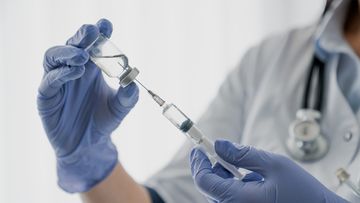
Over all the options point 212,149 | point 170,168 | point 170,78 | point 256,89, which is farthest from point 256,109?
point 170,78

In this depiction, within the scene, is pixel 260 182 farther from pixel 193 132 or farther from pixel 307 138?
pixel 307 138

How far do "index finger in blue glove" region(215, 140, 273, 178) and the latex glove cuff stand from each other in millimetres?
334

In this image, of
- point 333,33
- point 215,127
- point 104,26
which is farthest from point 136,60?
point 104,26

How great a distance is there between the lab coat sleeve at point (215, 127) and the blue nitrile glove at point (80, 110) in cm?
19

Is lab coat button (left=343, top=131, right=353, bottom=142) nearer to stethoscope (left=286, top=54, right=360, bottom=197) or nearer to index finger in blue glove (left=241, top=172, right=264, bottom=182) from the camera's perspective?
stethoscope (left=286, top=54, right=360, bottom=197)

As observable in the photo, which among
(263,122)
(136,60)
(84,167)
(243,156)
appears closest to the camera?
(243,156)

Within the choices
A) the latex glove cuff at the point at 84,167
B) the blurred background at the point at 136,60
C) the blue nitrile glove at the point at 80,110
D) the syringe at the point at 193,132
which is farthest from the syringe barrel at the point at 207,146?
the blurred background at the point at 136,60

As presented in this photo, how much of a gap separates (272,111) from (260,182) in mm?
427

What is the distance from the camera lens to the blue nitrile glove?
39.7 inches

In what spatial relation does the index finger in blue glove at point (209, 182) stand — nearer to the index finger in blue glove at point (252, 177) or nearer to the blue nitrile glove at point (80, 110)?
the index finger in blue glove at point (252, 177)

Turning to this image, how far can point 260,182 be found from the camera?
3.09 ft

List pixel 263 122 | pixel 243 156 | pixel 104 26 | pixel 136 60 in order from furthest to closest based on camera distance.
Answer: pixel 136 60 → pixel 263 122 → pixel 104 26 → pixel 243 156

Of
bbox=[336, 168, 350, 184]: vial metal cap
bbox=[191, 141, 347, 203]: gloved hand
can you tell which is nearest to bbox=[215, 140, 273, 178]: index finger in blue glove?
bbox=[191, 141, 347, 203]: gloved hand

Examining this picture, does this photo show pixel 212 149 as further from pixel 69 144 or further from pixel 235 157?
pixel 69 144
